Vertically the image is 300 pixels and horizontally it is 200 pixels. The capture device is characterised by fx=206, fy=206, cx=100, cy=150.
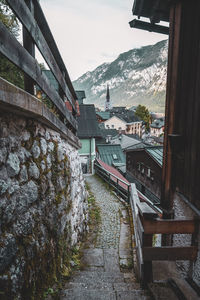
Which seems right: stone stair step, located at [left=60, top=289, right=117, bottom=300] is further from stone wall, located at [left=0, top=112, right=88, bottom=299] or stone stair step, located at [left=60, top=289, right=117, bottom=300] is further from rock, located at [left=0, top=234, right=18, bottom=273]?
rock, located at [left=0, top=234, right=18, bottom=273]

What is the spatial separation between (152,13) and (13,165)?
12.3 feet

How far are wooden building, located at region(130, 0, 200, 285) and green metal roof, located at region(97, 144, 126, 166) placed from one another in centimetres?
1714

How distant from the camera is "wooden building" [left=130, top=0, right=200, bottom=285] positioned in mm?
2568

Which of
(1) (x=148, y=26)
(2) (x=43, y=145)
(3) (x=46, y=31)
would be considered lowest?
(2) (x=43, y=145)

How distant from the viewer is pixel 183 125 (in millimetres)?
2963

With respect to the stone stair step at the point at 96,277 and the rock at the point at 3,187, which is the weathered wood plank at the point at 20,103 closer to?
the rock at the point at 3,187

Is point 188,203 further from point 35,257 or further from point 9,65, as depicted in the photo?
point 9,65

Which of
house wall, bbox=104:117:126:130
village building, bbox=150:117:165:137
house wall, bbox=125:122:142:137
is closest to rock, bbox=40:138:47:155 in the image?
house wall, bbox=104:117:126:130

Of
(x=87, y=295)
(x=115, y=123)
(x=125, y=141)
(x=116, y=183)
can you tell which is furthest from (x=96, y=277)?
(x=115, y=123)

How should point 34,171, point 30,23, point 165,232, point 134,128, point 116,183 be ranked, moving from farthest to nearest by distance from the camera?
point 134,128 < point 116,183 < point 165,232 < point 34,171 < point 30,23

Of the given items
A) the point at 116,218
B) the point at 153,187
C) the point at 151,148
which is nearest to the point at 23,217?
the point at 116,218

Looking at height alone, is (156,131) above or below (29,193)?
below

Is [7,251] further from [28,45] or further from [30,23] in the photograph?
[30,23]

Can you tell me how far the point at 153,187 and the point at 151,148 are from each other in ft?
15.7
